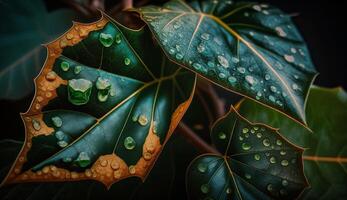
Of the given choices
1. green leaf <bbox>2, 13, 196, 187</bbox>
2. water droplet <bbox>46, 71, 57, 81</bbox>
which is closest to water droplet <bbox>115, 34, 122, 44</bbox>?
green leaf <bbox>2, 13, 196, 187</bbox>

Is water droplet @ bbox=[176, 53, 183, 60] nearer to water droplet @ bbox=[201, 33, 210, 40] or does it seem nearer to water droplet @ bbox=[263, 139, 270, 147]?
water droplet @ bbox=[201, 33, 210, 40]

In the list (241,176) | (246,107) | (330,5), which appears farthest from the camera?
(330,5)

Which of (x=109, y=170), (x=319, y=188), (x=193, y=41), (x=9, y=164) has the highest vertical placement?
(x=193, y=41)

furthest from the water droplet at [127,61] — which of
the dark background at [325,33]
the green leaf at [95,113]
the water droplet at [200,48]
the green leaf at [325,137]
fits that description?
the dark background at [325,33]

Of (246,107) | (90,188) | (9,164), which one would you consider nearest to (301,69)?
(246,107)

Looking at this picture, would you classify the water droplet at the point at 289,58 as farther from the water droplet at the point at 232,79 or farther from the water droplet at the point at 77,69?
the water droplet at the point at 77,69

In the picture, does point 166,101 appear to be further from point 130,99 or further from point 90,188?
point 90,188
